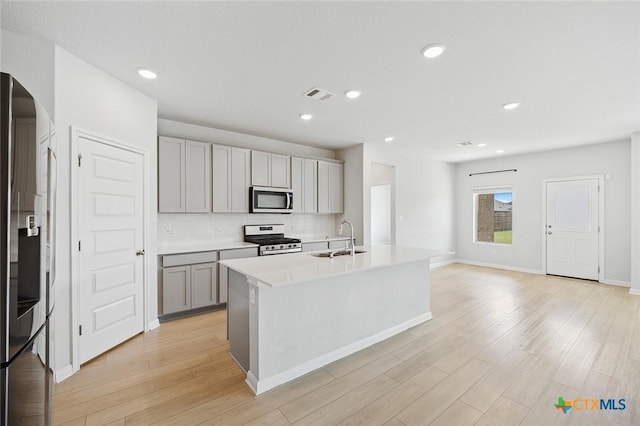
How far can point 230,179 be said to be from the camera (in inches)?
165

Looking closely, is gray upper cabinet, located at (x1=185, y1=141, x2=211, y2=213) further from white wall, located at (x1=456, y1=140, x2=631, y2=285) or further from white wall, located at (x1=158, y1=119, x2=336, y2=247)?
white wall, located at (x1=456, y1=140, x2=631, y2=285)

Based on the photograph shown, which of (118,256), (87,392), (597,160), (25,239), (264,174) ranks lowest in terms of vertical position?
(87,392)

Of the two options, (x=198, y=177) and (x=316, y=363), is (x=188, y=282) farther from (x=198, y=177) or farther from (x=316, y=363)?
(x=316, y=363)

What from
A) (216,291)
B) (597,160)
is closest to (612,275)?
(597,160)

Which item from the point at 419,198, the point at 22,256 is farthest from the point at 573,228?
the point at 22,256

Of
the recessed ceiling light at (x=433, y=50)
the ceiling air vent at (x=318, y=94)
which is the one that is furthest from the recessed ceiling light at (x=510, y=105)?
the ceiling air vent at (x=318, y=94)

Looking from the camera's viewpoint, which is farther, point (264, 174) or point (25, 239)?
point (264, 174)

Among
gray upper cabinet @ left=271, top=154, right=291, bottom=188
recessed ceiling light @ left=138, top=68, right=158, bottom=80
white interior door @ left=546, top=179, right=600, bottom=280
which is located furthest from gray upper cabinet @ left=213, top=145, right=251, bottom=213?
white interior door @ left=546, top=179, right=600, bottom=280

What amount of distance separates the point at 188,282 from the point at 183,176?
4.68ft

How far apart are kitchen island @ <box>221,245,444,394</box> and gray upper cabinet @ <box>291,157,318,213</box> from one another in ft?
6.78

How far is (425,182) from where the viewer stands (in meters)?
6.72

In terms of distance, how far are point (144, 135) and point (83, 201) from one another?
1.04m

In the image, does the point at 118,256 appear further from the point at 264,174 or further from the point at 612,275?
the point at 612,275

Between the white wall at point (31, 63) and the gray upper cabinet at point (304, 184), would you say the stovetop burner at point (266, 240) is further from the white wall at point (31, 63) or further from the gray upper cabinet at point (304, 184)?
the white wall at point (31, 63)
